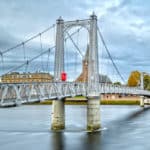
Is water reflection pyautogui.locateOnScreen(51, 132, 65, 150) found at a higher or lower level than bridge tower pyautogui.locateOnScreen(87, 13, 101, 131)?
lower

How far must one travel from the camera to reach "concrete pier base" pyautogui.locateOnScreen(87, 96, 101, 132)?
2122 inches

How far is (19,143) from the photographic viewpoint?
4444 centimetres

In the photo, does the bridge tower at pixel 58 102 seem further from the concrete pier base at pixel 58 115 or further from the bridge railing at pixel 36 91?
the bridge railing at pixel 36 91

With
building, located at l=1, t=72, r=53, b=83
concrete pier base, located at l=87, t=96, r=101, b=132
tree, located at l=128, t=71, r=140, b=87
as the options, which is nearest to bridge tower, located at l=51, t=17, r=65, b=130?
concrete pier base, located at l=87, t=96, r=101, b=132

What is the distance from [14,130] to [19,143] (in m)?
11.0

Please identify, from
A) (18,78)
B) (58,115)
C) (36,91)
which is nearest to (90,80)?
(58,115)

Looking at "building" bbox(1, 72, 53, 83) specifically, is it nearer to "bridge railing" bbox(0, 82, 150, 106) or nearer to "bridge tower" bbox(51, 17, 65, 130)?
"bridge tower" bbox(51, 17, 65, 130)

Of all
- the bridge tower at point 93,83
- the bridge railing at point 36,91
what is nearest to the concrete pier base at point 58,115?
the bridge railing at point 36,91

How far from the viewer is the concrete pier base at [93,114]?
53906 mm

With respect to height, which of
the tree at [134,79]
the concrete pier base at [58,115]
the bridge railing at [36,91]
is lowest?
the concrete pier base at [58,115]

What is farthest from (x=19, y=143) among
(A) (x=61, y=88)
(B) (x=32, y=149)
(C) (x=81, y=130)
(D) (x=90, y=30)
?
(D) (x=90, y=30)

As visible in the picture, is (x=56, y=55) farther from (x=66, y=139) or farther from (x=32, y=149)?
(x=32, y=149)

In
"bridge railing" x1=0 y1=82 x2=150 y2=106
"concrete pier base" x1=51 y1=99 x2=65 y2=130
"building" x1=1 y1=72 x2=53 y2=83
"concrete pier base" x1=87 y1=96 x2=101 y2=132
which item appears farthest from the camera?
"concrete pier base" x1=51 y1=99 x2=65 y2=130

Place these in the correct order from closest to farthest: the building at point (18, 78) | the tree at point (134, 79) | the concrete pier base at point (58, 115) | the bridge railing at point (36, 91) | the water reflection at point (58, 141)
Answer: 1. the bridge railing at point (36, 91)
2. the water reflection at point (58, 141)
3. the building at point (18, 78)
4. the concrete pier base at point (58, 115)
5. the tree at point (134, 79)
